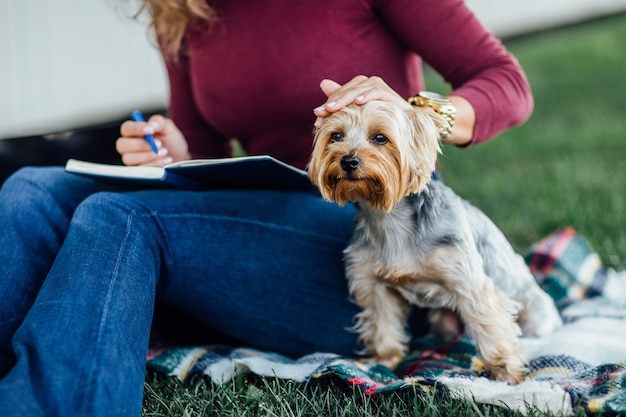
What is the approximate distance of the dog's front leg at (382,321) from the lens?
2613 mm

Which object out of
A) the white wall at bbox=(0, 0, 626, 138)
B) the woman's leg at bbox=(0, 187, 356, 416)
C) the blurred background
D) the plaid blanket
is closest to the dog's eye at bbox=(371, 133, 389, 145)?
the woman's leg at bbox=(0, 187, 356, 416)

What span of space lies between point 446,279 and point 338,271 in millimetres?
447

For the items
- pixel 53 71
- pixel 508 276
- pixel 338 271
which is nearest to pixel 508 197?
pixel 508 276

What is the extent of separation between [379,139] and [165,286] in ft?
2.97

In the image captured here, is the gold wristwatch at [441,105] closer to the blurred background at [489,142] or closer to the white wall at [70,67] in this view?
the blurred background at [489,142]

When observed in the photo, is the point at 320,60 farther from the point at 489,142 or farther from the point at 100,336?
the point at 489,142

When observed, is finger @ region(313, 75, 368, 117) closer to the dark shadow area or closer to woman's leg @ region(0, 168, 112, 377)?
woman's leg @ region(0, 168, 112, 377)

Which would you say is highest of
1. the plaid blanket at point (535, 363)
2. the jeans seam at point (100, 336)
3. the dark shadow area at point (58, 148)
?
the dark shadow area at point (58, 148)

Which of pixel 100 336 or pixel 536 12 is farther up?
pixel 536 12

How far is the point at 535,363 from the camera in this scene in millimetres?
2572

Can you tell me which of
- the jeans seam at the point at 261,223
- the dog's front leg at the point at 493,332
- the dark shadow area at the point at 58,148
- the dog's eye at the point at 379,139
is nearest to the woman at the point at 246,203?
the jeans seam at the point at 261,223

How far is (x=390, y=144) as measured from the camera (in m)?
2.16

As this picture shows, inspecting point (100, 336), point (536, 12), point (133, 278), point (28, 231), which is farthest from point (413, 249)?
point (536, 12)

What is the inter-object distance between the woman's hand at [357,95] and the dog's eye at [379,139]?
0.35 ft
